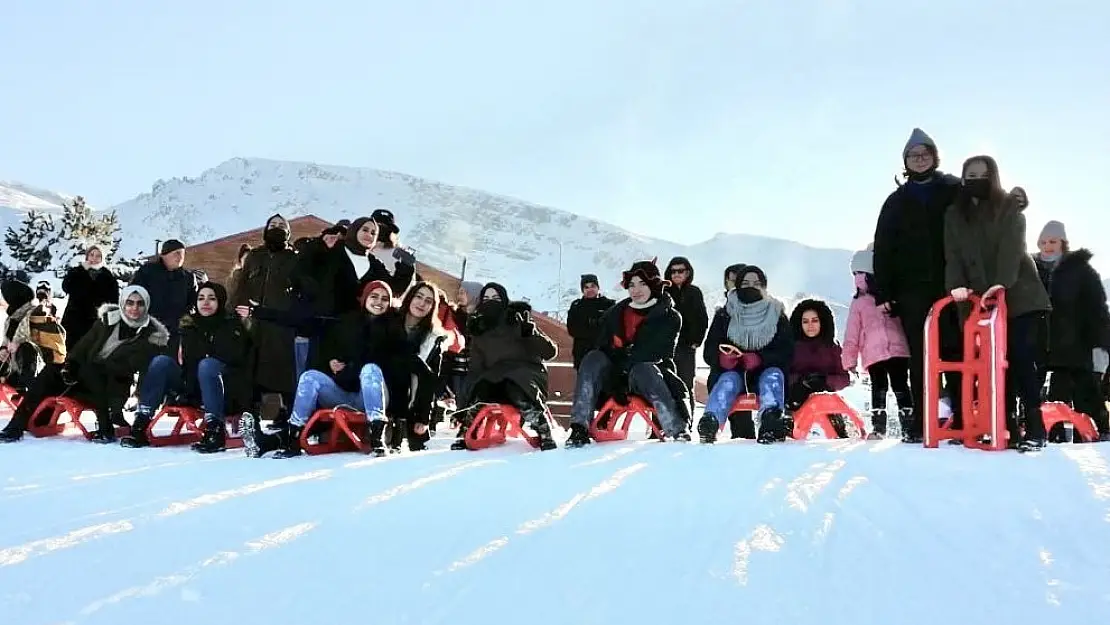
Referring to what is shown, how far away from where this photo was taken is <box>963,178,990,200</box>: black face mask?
502 centimetres

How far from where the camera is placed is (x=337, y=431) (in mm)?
5867

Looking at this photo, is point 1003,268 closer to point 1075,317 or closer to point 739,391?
point 1075,317

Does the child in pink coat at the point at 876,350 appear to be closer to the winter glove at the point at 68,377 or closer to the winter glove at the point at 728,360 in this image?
the winter glove at the point at 728,360

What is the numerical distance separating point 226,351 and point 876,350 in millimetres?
4536

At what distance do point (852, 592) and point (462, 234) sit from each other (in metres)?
185

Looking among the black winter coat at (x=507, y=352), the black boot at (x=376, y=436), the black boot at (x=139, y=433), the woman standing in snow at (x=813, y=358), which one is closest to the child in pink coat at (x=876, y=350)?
the woman standing in snow at (x=813, y=358)

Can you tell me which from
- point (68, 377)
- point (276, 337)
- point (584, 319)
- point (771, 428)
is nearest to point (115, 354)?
point (68, 377)

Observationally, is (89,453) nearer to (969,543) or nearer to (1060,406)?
(969,543)

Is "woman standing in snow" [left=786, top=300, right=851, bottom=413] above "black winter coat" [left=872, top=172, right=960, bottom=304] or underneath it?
underneath

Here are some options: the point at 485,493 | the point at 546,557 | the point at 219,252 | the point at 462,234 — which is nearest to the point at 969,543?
the point at 546,557

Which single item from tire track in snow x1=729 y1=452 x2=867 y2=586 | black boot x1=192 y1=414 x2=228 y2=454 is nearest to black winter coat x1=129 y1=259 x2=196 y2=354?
black boot x1=192 y1=414 x2=228 y2=454

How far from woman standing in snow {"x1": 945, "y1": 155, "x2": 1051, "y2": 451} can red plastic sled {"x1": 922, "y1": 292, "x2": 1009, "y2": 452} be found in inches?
3.3

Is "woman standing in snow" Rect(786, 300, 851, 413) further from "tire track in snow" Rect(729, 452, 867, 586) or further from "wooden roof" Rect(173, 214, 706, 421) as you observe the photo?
"wooden roof" Rect(173, 214, 706, 421)

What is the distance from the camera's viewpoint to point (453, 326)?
7.57m
